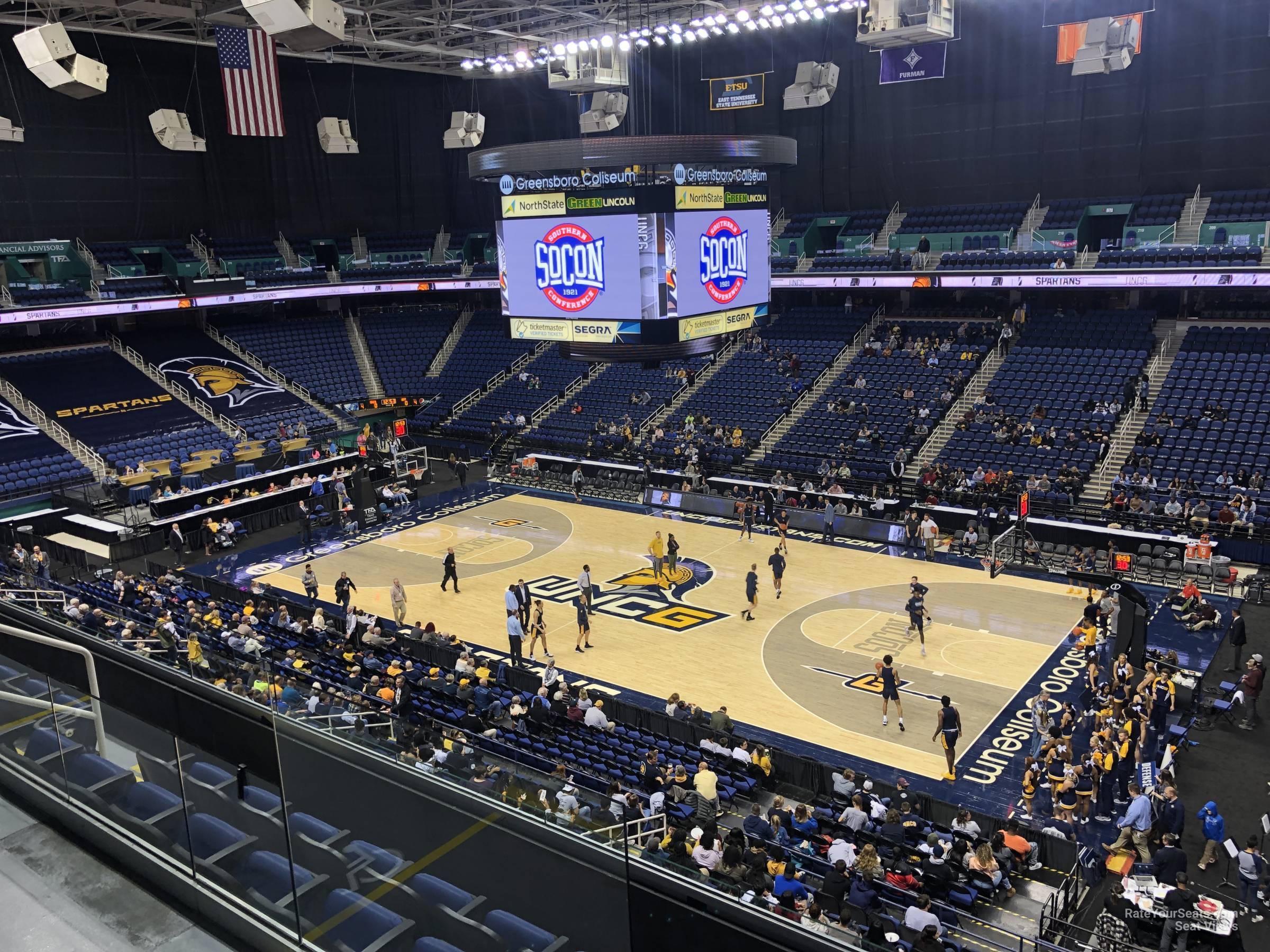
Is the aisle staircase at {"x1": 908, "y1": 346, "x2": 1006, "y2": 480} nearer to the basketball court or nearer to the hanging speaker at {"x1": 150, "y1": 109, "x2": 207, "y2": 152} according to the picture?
the basketball court

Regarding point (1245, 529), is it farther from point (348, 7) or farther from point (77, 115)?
point (77, 115)

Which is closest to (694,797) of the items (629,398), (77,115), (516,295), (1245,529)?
(516,295)

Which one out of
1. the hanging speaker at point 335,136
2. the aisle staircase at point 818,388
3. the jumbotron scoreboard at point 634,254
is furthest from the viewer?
the hanging speaker at point 335,136

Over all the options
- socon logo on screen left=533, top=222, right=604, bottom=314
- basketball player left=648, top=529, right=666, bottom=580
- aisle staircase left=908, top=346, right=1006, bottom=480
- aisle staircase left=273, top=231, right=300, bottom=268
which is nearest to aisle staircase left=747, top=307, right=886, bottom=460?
aisle staircase left=908, top=346, right=1006, bottom=480

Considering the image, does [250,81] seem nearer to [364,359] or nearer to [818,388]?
[364,359]

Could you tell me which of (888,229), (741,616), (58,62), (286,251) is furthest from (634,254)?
(286,251)

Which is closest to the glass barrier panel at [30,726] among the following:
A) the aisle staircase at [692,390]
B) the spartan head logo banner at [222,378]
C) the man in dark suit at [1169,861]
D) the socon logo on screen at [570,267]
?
the man in dark suit at [1169,861]

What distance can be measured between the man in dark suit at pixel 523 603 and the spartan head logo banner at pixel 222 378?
23571 millimetres

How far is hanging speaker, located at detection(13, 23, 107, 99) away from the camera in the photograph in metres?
24.2

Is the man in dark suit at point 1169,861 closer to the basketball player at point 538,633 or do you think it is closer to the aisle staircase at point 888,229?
the basketball player at point 538,633

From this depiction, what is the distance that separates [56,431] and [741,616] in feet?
88.5

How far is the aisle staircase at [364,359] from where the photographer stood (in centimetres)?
4597

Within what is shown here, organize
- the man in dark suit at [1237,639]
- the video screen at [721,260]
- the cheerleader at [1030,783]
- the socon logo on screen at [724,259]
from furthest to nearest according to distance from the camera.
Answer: the socon logo on screen at [724,259] → the video screen at [721,260] → the man in dark suit at [1237,639] → the cheerleader at [1030,783]

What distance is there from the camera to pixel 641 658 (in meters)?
21.3
